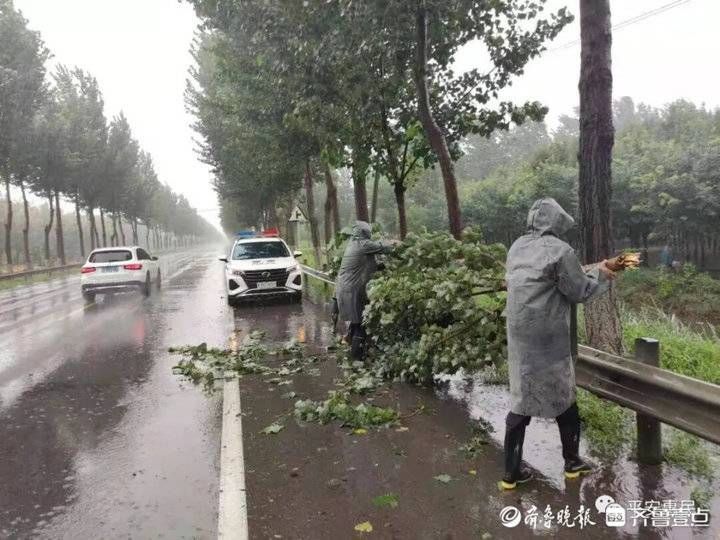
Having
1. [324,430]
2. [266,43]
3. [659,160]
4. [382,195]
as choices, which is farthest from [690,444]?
[382,195]

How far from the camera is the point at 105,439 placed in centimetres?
500

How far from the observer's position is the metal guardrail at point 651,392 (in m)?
3.22

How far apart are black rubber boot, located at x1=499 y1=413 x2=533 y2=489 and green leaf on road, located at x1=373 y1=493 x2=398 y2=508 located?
0.72 m

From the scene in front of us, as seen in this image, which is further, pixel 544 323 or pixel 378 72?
pixel 378 72

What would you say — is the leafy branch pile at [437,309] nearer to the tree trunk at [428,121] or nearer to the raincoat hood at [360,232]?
the raincoat hood at [360,232]

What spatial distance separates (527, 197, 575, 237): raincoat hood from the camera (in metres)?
3.64

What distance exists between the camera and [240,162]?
29234mm

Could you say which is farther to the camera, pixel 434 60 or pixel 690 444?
pixel 434 60

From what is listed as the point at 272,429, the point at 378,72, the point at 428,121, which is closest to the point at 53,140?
the point at 378,72

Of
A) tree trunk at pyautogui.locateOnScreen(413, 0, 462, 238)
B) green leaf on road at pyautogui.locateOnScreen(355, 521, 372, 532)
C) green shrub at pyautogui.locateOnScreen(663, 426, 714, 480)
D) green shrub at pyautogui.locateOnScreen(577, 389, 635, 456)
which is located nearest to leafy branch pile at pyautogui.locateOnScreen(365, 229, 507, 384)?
green shrub at pyautogui.locateOnScreen(577, 389, 635, 456)

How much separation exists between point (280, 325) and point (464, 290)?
6.22m

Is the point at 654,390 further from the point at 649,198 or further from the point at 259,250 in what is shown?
the point at 649,198

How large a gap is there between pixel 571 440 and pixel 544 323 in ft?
2.83

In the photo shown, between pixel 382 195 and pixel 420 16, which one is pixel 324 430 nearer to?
pixel 420 16
